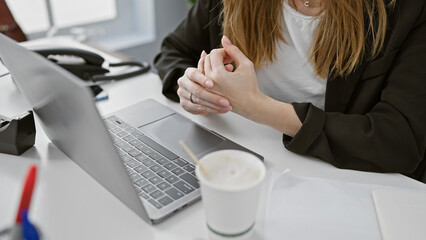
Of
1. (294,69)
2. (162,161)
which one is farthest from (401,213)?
(294,69)

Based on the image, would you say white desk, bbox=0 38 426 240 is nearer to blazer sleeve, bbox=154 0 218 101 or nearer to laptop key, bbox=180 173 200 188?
laptop key, bbox=180 173 200 188

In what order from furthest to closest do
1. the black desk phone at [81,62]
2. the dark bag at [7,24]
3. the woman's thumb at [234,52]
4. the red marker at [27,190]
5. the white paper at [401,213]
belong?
the dark bag at [7,24], the black desk phone at [81,62], the woman's thumb at [234,52], the white paper at [401,213], the red marker at [27,190]

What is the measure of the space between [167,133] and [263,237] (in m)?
0.33

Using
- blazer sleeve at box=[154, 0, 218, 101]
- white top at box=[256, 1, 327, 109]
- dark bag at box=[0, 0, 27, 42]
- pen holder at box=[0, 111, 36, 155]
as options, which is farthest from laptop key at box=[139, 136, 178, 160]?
dark bag at box=[0, 0, 27, 42]

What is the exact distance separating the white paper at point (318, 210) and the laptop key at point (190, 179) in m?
0.12

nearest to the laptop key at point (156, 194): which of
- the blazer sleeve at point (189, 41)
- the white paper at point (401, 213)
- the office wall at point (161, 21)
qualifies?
the white paper at point (401, 213)

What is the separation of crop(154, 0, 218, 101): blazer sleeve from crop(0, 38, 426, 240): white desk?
20 cm

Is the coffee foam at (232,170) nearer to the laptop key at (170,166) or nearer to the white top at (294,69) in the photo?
the laptop key at (170,166)

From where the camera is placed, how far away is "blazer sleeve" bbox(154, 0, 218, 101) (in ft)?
3.54

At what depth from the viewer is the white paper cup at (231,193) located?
447 millimetres

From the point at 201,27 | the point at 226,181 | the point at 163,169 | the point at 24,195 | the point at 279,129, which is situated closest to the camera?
the point at 24,195

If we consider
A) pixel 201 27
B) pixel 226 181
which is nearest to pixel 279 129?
pixel 226 181

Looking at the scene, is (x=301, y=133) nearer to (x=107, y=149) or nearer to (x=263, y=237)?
(x=263, y=237)

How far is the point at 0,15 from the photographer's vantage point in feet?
4.34
